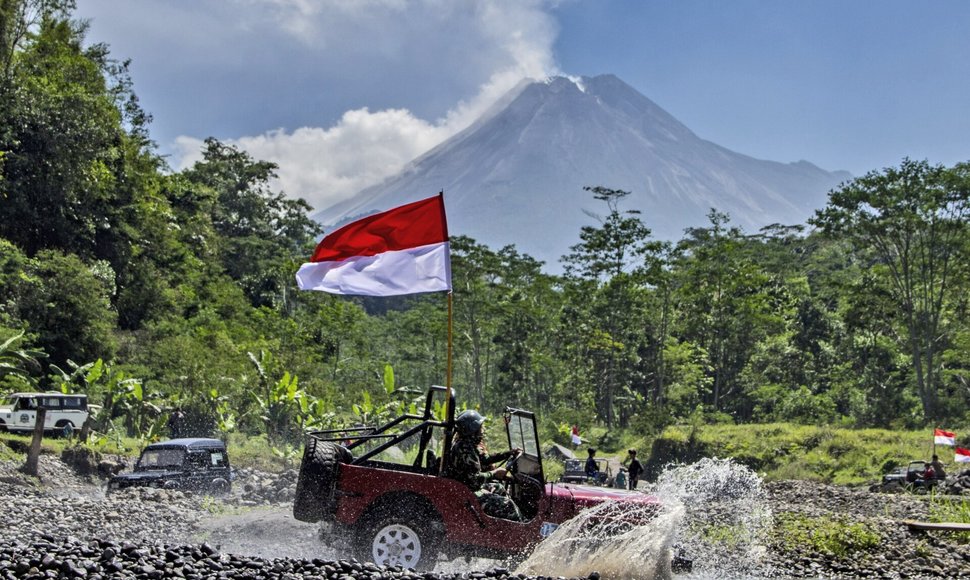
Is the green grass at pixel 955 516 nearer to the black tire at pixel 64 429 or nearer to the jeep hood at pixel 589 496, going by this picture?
the jeep hood at pixel 589 496

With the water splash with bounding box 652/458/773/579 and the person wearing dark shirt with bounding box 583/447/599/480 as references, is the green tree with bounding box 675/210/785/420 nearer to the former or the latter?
the person wearing dark shirt with bounding box 583/447/599/480

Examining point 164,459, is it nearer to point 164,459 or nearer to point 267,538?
point 164,459

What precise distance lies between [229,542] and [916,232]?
1354 inches

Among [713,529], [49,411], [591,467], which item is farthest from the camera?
[49,411]

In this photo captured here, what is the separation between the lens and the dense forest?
31156 millimetres

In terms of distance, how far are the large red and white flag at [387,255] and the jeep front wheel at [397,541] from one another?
3314 mm

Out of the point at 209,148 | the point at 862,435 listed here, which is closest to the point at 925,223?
the point at 862,435

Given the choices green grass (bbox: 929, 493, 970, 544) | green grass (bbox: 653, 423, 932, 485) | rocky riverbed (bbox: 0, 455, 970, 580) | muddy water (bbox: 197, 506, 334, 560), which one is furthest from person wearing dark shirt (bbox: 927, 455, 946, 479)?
muddy water (bbox: 197, 506, 334, 560)

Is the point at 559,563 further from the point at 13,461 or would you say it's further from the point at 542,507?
the point at 13,461

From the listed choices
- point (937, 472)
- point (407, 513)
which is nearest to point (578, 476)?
point (937, 472)

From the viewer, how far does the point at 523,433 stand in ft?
29.2

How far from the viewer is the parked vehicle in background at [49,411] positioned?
24.3 meters

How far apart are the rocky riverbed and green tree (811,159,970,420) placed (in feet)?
67.6

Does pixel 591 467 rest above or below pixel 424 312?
below
